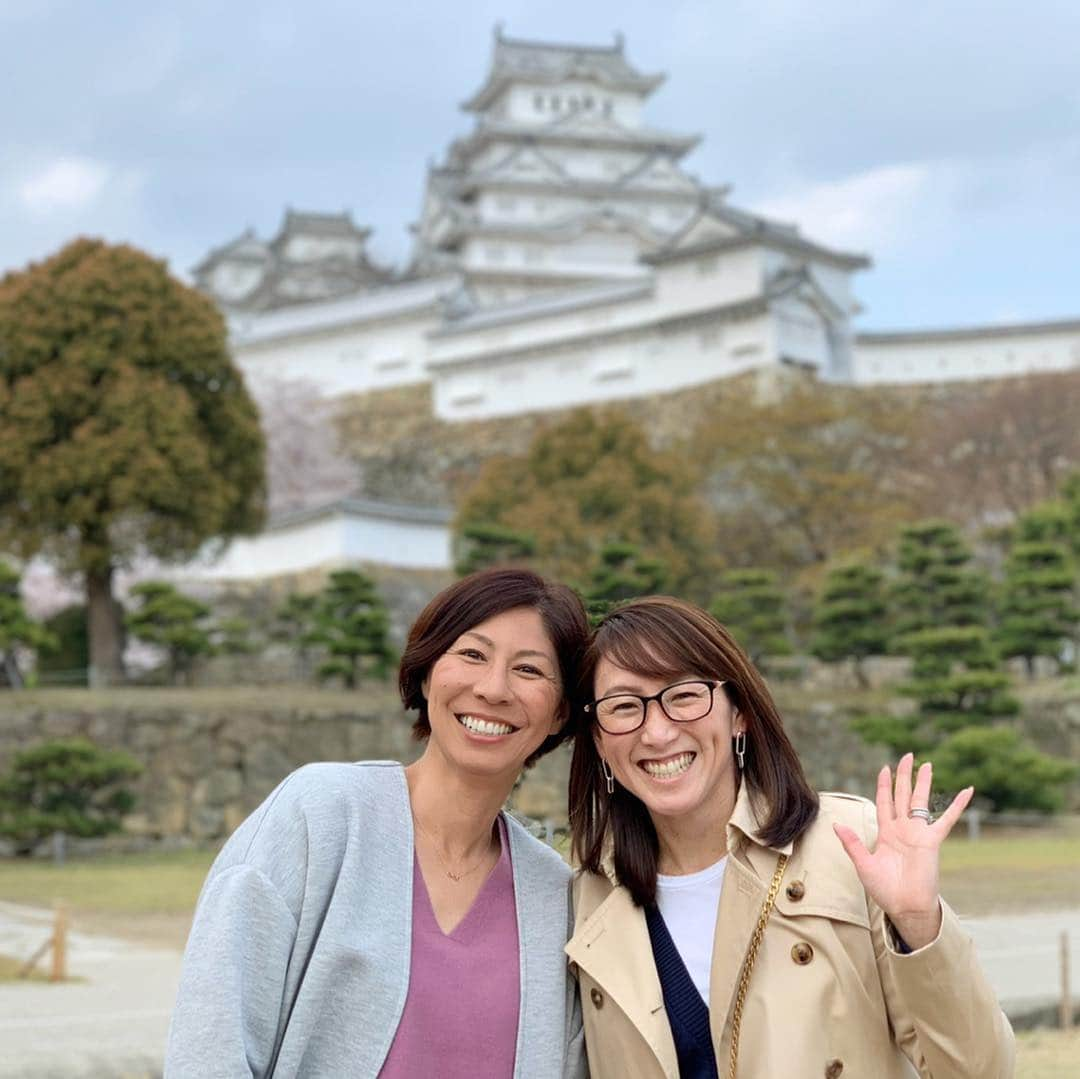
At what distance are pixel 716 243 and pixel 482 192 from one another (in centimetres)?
1197

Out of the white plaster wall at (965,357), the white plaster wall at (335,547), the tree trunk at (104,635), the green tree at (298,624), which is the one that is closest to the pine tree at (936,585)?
the green tree at (298,624)

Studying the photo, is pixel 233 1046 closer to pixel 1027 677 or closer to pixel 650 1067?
pixel 650 1067

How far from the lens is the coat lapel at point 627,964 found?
2.52 meters

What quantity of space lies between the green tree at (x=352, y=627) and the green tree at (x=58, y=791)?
13.3ft

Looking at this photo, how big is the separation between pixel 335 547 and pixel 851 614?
10067 mm

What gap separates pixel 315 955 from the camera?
245 cm

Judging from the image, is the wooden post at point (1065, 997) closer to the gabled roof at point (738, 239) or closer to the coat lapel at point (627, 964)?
the coat lapel at point (627, 964)

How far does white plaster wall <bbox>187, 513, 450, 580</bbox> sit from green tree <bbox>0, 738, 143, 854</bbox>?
9918 millimetres

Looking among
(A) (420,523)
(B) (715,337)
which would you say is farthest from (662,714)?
(B) (715,337)

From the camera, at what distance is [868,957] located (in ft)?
8.27

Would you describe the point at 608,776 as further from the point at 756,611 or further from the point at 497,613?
the point at 756,611

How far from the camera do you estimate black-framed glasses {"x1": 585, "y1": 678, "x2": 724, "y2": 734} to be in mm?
2668

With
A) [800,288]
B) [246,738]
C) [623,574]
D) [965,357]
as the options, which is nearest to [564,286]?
[800,288]

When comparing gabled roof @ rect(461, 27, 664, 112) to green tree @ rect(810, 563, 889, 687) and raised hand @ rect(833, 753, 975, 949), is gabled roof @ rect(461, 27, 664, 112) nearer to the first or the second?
green tree @ rect(810, 563, 889, 687)
